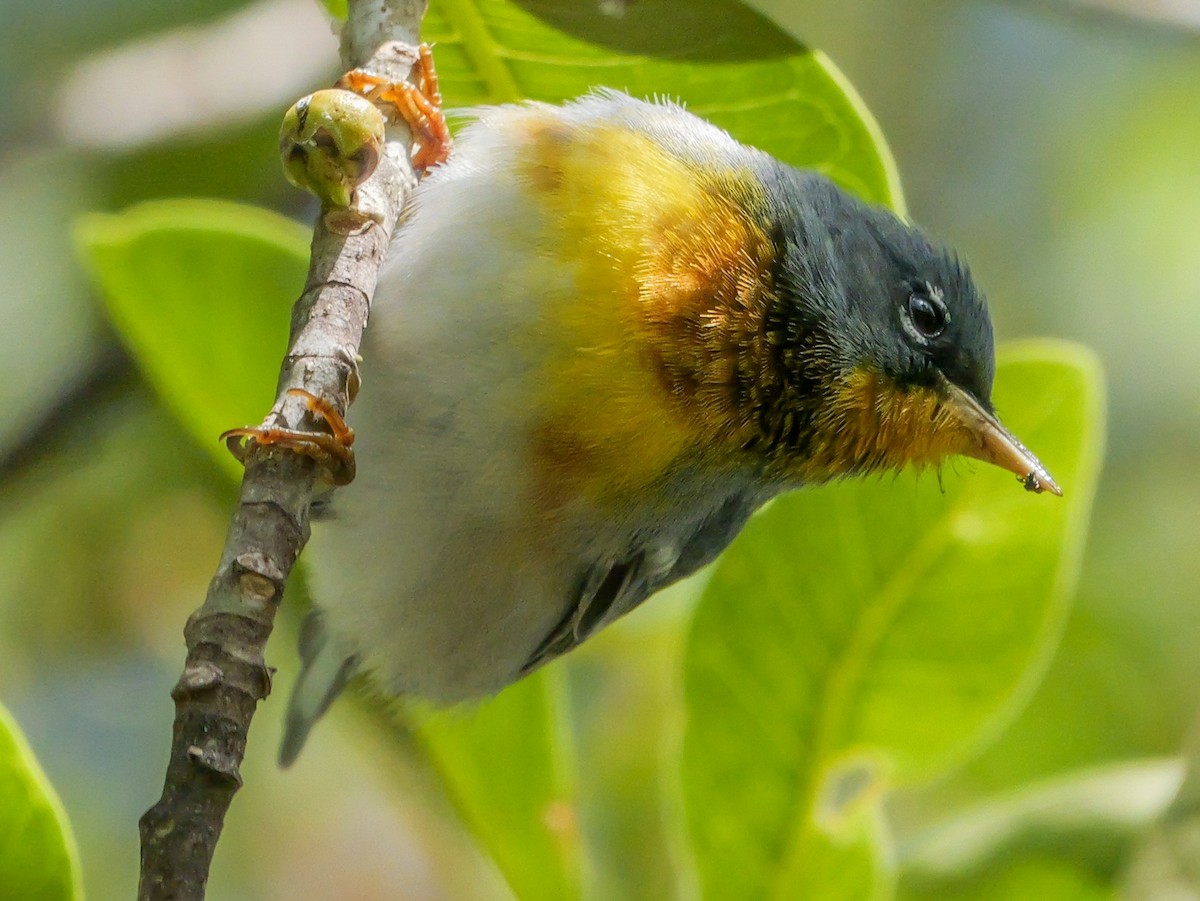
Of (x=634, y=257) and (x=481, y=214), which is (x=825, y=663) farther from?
(x=481, y=214)

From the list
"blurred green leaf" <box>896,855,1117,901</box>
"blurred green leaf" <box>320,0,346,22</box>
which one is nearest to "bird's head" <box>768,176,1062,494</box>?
"blurred green leaf" <box>896,855,1117,901</box>

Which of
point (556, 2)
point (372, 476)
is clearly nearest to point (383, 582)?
point (372, 476)

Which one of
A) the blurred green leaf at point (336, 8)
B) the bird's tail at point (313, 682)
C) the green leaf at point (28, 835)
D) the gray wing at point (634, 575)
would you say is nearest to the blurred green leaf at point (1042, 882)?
the gray wing at point (634, 575)

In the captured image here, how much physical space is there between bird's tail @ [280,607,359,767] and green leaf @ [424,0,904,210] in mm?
1414

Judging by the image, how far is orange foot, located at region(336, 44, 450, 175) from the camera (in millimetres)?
2406

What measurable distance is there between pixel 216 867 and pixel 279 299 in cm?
306

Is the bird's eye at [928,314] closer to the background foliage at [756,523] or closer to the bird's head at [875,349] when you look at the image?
the bird's head at [875,349]

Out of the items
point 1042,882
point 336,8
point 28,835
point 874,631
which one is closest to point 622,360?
point 874,631

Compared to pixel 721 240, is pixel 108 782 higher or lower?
lower

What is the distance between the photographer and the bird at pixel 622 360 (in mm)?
2430

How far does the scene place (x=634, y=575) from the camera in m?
2.85

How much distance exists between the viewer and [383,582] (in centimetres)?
296

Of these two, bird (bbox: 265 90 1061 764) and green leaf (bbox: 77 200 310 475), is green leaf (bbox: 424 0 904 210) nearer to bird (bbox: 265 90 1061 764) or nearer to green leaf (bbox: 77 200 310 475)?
bird (bbox: 265 90 1061 764)

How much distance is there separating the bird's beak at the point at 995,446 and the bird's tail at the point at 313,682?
1.63m
